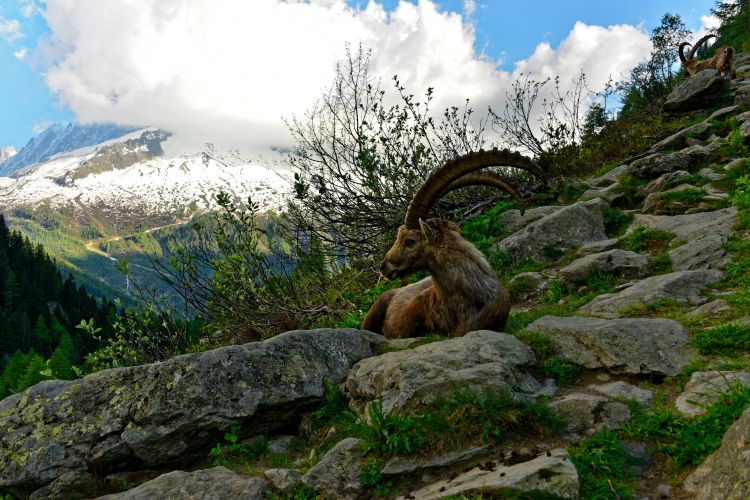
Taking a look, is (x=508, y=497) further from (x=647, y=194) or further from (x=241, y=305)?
(x=647, y=194)

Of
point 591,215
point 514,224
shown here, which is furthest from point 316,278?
point 591,215

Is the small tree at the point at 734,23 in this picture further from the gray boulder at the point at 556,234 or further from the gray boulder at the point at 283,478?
the gray boulder at the point at 283,478

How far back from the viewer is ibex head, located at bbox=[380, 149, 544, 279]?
7895 millimetres

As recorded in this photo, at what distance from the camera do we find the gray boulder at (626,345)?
206 inches

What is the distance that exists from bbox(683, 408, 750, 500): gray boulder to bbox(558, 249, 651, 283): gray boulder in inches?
257

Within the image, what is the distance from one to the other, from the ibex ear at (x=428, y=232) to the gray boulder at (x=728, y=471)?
4913 millimetres

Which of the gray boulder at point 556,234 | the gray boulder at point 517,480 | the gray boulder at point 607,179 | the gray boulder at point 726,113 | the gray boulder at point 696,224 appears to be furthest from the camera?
the gray boulder at point 726,113

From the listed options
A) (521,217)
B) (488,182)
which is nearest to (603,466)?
(488,182)

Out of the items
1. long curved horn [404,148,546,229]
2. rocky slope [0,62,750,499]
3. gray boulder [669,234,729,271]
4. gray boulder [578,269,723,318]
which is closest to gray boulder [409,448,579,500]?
rocky slope [0,62,750,499]

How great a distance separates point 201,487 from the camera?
463cm

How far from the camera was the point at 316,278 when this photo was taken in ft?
44.8

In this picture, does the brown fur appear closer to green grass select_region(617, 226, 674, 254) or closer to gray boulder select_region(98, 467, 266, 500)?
gray boulder select_region(98, 467, 266, 500)

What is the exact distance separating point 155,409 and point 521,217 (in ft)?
37.2

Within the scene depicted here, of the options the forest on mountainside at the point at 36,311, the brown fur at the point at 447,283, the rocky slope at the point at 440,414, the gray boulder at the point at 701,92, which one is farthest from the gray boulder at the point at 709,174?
the forest on mountainside at the point at 36,311
